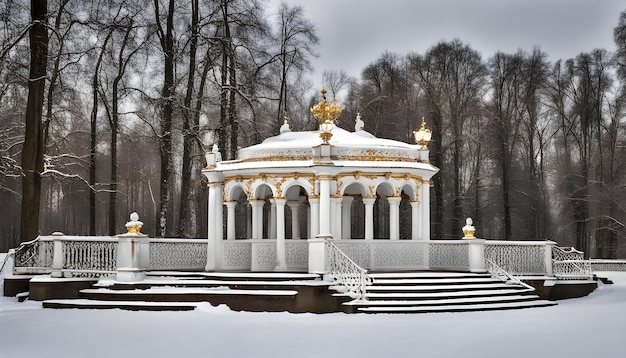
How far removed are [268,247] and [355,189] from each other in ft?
13.4

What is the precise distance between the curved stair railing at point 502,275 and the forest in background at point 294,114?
11074 mm

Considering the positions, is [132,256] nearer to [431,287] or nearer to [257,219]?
[257,219]

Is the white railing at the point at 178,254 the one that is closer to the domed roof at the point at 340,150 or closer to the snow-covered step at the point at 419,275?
the domed roof at the point at 340,150

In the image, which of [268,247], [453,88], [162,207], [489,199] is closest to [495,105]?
[453,88]

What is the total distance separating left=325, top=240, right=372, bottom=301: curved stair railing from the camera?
17.0m

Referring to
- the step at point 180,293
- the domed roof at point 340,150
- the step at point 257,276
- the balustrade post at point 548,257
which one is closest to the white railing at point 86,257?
Result: the step at point 180,293

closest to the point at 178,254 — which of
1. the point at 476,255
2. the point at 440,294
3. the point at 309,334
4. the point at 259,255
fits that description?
the point at 259,255

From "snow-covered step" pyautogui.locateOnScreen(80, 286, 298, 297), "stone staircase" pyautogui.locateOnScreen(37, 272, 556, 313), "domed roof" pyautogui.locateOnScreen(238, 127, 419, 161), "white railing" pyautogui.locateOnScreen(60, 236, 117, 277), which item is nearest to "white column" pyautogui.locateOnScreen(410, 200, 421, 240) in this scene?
"domed roof" pyautogui.locateOnScreen(238, 127, 419, 161)

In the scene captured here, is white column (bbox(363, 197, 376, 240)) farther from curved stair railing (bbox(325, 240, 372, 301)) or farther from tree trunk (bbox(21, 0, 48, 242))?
tree trunk (bbox(21, 0, 48, 242))

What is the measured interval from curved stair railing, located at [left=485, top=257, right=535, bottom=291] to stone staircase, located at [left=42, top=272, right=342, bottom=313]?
4806 millimetres

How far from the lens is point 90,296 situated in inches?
719

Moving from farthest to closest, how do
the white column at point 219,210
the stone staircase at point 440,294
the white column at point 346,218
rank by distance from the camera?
the white column at point 346,218 < the white column at point 219,210 < the stone staircase at point 440,294

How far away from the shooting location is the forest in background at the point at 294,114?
27.5 m

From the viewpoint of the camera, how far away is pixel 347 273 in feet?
57.1
